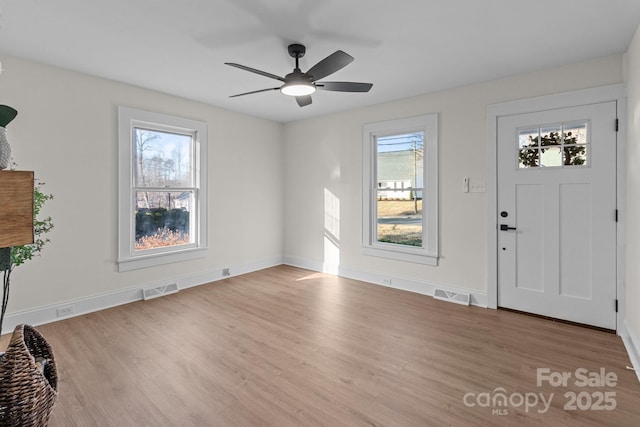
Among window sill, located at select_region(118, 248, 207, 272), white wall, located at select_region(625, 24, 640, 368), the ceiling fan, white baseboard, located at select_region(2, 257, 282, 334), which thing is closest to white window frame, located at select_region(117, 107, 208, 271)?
window sill, located at select_region(118, 248, 207, 272)

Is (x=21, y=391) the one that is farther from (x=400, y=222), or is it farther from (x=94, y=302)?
(x=400, y=222)

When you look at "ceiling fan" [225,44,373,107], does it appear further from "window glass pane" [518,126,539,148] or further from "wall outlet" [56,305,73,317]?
"wall outlet" [56,305,73,317]

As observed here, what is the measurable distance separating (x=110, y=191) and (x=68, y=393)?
2309 millimetres

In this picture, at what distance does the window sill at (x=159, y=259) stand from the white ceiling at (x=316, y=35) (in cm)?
213

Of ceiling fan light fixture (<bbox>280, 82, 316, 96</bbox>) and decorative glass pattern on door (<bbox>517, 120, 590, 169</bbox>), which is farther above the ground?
ceiling fan light fixture (<bbox>280, 82, 316, 96</bbox>)

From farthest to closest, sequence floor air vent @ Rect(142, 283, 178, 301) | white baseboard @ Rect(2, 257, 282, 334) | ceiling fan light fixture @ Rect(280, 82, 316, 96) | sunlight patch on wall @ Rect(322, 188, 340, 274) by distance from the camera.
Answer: sunlight patch on wall @ Rect(322, 188, 340, 274) < floor air vent @ Rect(142, 283, 178, 301) < white baseboard @ Rect(2, 257, 282, 334) < ceiling fan light fixture @ Rect(280, 82, 316, 96)

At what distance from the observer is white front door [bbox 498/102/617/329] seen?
3113mm

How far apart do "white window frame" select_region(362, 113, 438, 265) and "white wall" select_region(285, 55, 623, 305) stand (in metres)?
0.09

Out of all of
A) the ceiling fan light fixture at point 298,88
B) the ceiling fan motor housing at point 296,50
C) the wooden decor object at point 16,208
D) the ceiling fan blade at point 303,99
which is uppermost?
the ceiling fan motor housing at point 296,50

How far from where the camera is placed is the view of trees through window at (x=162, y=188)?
13.6 feet

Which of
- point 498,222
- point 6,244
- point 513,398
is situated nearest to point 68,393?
point 6,244

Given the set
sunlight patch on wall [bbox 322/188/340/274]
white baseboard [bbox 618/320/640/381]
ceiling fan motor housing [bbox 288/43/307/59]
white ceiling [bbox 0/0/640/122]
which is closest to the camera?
white ceiling [bbox 0/0/640/122]

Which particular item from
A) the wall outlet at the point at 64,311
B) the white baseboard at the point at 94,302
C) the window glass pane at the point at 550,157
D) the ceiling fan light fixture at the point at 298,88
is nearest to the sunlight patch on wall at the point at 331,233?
the white baseboard at the point at 94,302

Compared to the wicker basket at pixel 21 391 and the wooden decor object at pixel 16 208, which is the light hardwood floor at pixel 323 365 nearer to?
the wicker basket at pixel 21 391
